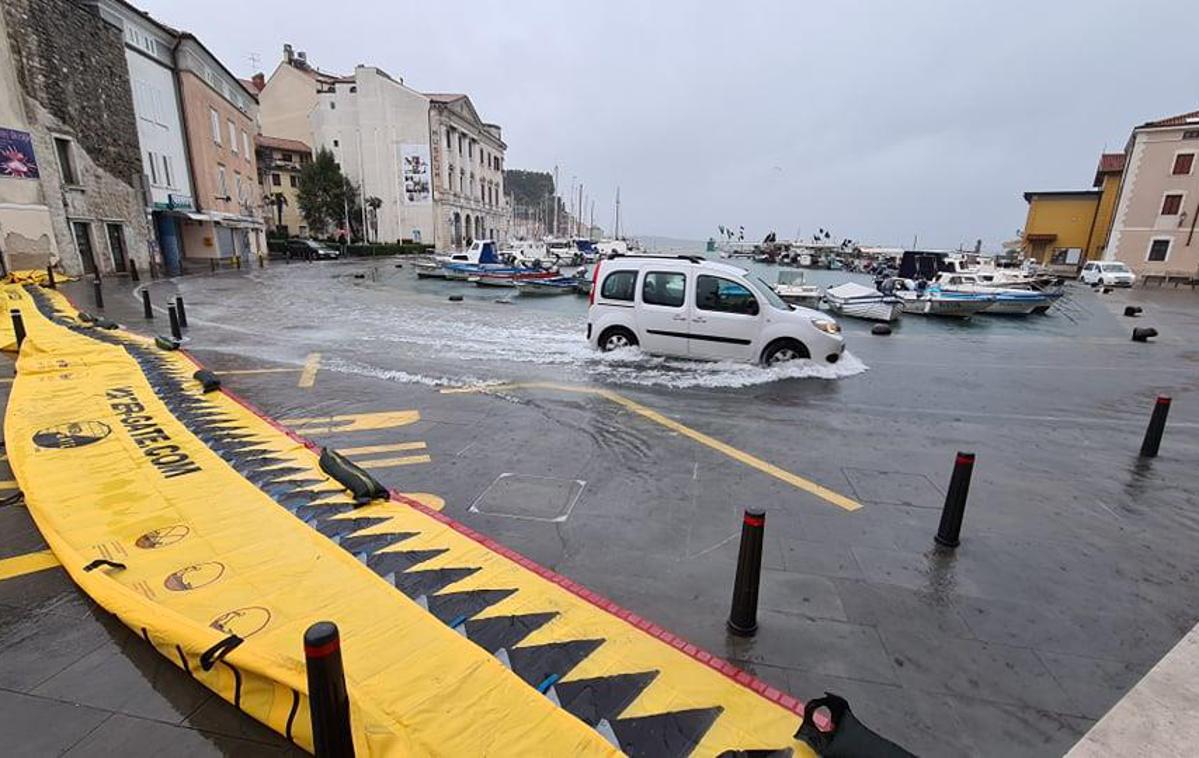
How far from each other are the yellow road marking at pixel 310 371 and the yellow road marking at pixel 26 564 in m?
5.32

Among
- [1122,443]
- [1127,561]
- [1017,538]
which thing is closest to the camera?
[1127,561]

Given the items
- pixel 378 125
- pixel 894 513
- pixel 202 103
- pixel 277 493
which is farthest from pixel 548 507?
pixel 378 125

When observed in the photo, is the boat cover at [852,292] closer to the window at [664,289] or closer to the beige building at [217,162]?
the window at [664,289]

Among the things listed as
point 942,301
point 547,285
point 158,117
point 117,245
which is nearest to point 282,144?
point 158,117

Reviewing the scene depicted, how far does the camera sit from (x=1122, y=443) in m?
7.27

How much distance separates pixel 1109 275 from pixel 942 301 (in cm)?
2685

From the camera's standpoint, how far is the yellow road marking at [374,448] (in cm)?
624

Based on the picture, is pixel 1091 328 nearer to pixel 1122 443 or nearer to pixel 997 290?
pixel 997 290

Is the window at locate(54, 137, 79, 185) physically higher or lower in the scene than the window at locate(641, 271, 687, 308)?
higher

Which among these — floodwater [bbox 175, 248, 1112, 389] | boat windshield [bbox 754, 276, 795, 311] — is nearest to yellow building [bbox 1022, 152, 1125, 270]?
floodwater [bbox 175, 248, 1112, 389]

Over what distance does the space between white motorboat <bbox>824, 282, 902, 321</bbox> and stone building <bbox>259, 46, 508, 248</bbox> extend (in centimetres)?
5030

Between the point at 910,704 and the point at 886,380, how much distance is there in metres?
8.93

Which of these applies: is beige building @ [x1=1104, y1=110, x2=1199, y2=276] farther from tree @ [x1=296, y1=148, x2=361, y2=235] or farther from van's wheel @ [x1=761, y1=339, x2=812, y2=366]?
tree @ [x1=296, y1=148, x2=361, y2=235]

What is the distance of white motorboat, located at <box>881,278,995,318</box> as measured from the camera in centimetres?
2370
